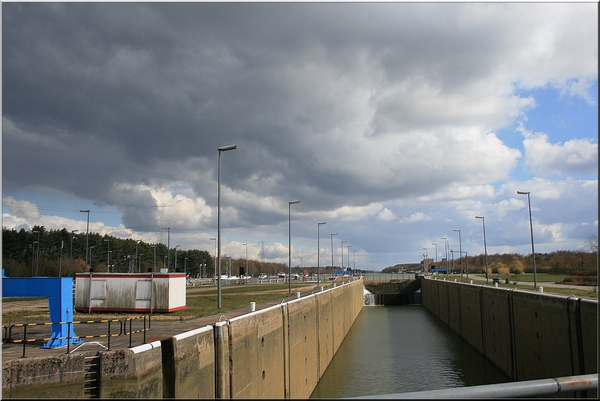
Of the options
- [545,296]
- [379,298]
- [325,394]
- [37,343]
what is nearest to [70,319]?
[37,343]

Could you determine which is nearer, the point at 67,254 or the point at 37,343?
the point at 37,343

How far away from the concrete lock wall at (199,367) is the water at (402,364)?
478 centimetres

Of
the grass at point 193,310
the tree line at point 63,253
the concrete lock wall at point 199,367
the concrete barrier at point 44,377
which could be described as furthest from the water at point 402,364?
the tree line at point 63,253

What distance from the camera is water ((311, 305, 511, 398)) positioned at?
2494 cm

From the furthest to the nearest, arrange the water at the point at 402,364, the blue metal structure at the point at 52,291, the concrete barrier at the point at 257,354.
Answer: the water at the point at 402,364, the blue metal structure at the point at 52,291, the concrete barrier at the point at 257,354

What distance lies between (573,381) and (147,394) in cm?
828

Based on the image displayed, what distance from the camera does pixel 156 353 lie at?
9.80 meters

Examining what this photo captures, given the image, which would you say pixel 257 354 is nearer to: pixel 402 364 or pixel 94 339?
pixel 94 339

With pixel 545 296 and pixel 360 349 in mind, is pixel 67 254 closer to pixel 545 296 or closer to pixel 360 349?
pixel 360 349

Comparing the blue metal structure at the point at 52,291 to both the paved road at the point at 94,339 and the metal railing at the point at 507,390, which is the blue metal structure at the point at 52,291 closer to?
the paved road at the point at 94,339

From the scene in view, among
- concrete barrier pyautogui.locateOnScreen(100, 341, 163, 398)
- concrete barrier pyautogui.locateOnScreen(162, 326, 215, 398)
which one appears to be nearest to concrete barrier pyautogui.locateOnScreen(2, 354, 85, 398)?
concrete barrier pyautogui.locateOnScreen(100, 341, 163, 398)

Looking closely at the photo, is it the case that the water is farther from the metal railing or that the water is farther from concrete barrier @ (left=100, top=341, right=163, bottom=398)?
the metal railing

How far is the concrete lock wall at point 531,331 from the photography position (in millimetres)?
15859

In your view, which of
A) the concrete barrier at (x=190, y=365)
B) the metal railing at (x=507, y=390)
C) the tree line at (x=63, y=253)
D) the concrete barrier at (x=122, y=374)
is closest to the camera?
the metal railing at (x=507, y=390)
